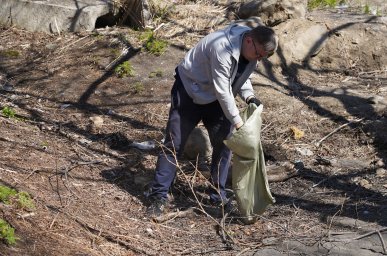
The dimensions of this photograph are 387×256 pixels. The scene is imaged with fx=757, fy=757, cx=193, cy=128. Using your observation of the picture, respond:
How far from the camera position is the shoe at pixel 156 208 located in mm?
6016

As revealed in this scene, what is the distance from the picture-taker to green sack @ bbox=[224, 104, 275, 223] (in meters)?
5.69

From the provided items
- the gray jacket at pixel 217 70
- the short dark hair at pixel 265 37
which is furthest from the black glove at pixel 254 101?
the short dark hair at pixel 265 37

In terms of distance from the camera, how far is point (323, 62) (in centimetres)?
984

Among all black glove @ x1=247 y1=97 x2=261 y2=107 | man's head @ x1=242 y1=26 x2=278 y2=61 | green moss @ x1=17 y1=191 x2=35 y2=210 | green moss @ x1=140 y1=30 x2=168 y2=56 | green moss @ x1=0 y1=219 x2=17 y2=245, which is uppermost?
man's head @ x1=242 y1=26 x2=278 y2=61

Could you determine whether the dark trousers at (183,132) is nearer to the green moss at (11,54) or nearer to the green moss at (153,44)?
the green moss at (153,44)

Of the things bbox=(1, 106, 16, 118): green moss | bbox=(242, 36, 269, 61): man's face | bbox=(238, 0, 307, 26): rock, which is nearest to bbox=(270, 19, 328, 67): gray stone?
bbox=(238, 0, 307, 26): rock

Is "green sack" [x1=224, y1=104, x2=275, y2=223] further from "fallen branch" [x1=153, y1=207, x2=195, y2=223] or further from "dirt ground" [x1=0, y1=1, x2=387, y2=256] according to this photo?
"fallen branch" [x1=153, y1=207, x2=195, y2=223]

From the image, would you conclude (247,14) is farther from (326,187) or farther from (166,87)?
(326,187)

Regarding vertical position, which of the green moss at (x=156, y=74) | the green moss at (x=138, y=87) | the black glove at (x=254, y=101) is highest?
the black glove at (x=254, y=101)

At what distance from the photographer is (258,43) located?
5.34 meters

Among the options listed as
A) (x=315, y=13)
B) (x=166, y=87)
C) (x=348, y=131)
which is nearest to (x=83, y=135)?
(x=166, y=87)

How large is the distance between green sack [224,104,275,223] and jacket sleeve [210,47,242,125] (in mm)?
255

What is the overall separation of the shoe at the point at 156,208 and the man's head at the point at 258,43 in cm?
139

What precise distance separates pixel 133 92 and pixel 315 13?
11.0ft
